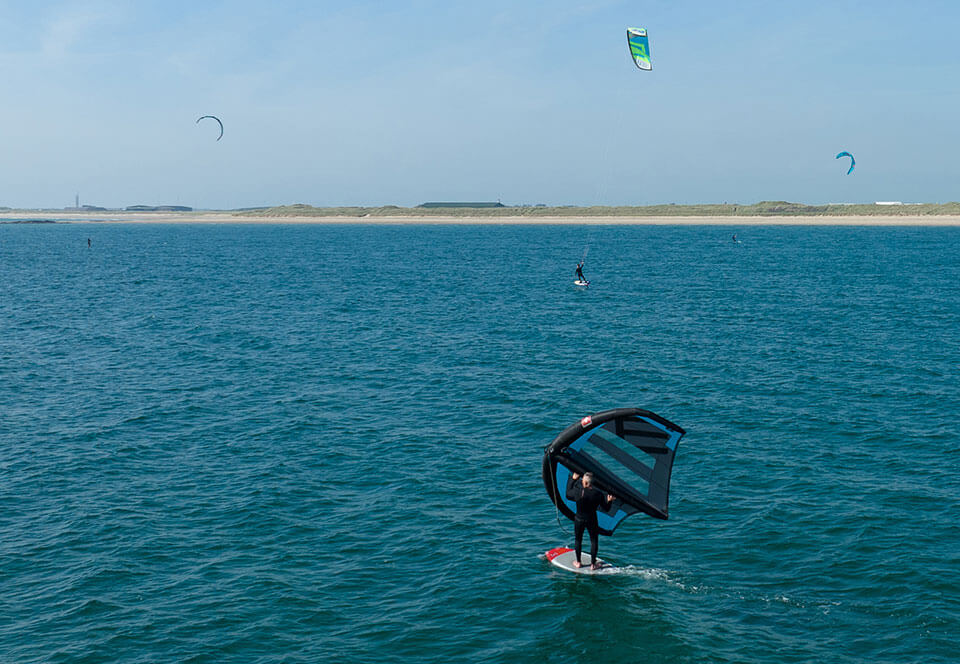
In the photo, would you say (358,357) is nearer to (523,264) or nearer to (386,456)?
(386,456)

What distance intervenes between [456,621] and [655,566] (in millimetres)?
5162

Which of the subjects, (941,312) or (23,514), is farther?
(941,312)

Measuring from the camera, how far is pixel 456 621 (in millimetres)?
15852

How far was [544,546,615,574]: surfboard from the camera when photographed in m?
17.7

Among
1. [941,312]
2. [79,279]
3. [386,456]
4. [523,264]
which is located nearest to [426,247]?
[523,264]

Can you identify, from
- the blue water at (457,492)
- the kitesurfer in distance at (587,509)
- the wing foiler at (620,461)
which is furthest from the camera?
the kitesurfer in distance at (587,509)

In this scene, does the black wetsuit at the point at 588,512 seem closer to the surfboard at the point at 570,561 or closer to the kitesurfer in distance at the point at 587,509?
the kitesurfer in distance at the point at 587,509

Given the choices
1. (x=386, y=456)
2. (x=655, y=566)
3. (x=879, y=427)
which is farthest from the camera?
(x=879, y=427)

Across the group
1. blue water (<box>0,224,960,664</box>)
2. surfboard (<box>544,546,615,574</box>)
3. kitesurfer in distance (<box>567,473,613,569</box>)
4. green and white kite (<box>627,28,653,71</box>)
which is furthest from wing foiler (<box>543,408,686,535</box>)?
green and white kite (<box>627,28,653,71</box>)

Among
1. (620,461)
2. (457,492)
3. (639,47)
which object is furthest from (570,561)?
(639,47)

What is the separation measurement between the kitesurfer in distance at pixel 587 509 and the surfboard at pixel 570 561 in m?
0.12

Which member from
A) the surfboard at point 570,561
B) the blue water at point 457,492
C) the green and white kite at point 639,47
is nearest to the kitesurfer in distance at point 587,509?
the surfboard at point 570,561

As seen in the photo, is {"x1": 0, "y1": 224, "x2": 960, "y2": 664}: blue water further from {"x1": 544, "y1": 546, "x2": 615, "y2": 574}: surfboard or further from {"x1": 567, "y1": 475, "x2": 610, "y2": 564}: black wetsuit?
{"x1": 567, "y1": 475, "x2": 610, "y2": 564}: black wetsuit

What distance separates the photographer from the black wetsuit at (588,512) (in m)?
17.7
